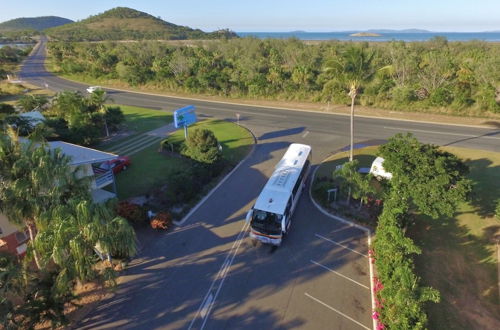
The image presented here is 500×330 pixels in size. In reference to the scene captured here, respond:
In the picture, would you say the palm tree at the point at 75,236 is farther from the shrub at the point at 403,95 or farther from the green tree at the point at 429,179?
the shrub at the point at 403,95

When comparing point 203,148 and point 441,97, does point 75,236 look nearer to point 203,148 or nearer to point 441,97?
point 203,148

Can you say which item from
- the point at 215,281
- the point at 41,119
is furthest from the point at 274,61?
the point at 215,281

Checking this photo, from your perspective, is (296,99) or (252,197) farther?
(296,99)

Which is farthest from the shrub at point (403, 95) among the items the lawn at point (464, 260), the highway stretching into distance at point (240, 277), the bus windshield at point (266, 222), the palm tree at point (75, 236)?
the palm tree at point (75, 236)

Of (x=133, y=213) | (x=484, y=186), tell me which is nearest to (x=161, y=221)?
(x=133, y=213)

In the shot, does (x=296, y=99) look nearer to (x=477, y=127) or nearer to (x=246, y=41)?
(x=477, y=127)

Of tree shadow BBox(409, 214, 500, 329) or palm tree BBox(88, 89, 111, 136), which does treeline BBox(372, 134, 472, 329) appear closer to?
tree shadow BBox(409, 214, 500, 329)

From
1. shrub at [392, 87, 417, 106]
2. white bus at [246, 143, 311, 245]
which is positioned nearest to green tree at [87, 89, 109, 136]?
white bus at [246, 143, 311, 245]
